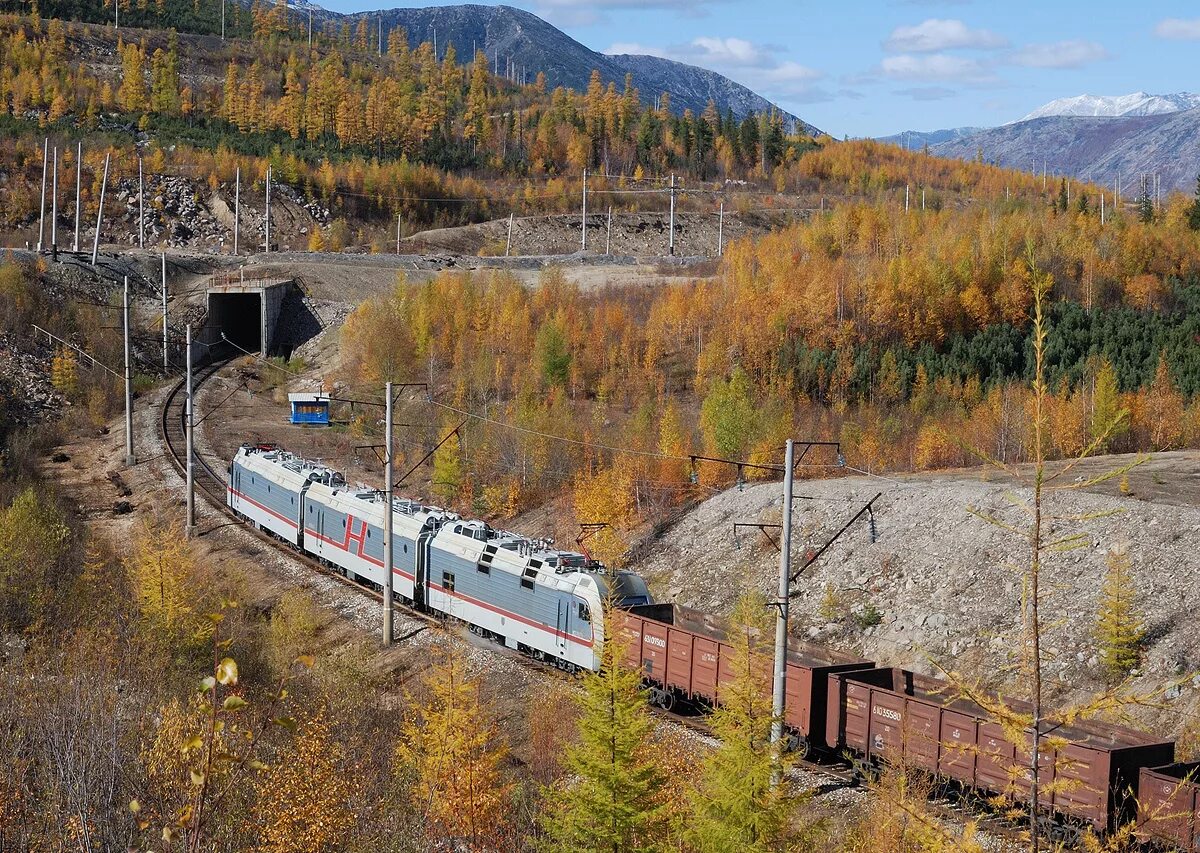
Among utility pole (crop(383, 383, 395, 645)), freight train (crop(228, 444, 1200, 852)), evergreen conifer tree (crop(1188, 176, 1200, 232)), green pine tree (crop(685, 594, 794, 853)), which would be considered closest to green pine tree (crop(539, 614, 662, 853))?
green pine tree (crop(685, 594, 794, 853))

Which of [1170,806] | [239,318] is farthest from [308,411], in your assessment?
[1170,806]

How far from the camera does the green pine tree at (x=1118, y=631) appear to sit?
31578mm

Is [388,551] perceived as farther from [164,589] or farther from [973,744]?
[973,744]

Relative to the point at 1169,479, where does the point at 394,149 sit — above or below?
above

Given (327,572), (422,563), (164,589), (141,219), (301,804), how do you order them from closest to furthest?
(301,804) < (164,589) < (422,563) < (327,572) < (141,219)

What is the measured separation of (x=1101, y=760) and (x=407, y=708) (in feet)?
55.1

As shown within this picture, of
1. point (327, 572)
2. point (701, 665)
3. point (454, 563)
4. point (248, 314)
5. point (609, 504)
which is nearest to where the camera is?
point (701, 665)

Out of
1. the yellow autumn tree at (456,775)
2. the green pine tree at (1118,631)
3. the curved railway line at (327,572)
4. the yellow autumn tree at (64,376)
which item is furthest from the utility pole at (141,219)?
the green pine tree at (1118,631)

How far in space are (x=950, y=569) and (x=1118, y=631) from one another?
7021 mm

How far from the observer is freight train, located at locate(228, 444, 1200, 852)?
815 inches

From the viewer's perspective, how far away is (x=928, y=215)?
4021 inches

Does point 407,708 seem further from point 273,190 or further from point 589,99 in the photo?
point 589,99

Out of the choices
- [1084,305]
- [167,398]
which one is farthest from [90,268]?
[1084,305]

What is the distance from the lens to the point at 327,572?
45.0 metres
